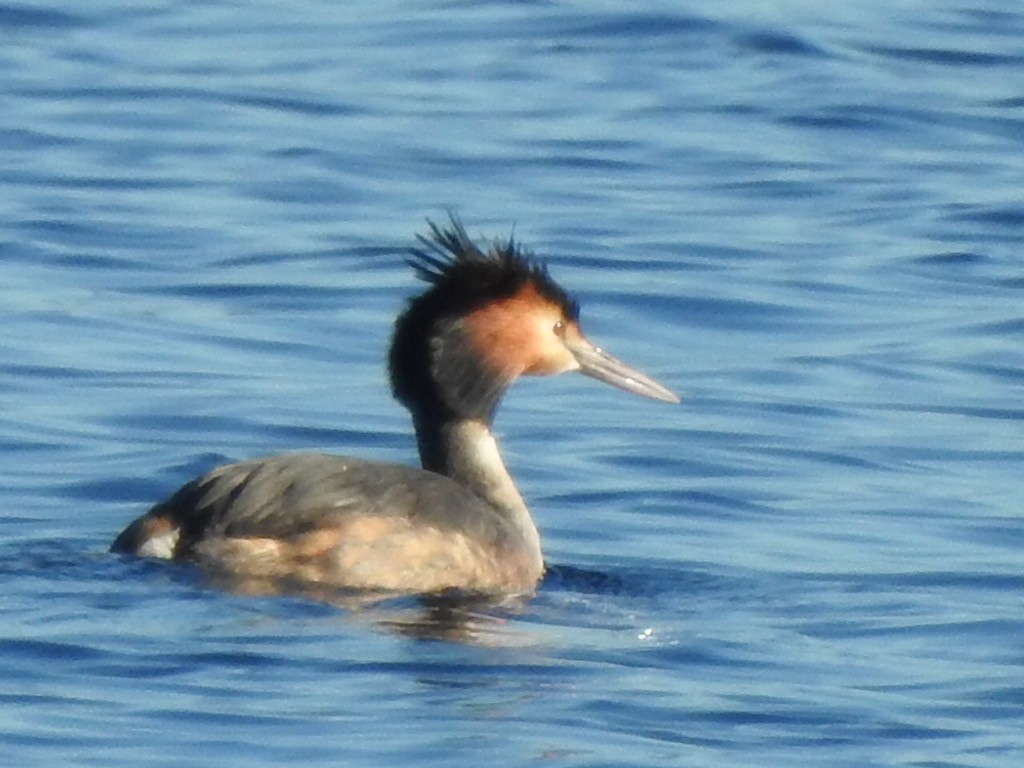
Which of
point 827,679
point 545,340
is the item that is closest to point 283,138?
point 545,340

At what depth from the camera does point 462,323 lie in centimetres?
1124

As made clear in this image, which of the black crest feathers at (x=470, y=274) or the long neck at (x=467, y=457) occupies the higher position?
the black crest feathers at (x=470, y=274)

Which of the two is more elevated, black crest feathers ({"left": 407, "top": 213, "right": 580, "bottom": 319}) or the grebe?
black crest feathers ({"left": 407, "top": 213, "right": 580, "bottom": 319})

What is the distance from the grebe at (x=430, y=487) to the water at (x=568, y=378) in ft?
0.70

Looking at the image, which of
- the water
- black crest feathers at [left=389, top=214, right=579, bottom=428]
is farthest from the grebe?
the water

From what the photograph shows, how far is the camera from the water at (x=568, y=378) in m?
9.30

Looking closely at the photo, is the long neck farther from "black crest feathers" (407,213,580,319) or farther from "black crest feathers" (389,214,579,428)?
"black crest feathers" (407,213,580,319)

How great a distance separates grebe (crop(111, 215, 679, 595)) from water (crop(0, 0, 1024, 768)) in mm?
212

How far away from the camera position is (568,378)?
14867 mm

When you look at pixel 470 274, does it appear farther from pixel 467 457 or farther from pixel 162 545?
pixel 162 545

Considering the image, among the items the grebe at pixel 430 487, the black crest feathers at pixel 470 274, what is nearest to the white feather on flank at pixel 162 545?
the grebe at pixel 430 487

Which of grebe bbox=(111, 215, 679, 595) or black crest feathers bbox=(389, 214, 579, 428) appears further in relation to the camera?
black crest feathers bbox=(389, 214, 579, 428)

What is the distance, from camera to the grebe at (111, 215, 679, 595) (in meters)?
10.5

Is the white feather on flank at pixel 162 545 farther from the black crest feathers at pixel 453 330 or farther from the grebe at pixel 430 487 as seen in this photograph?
the black crest feathers at pixel 453 330
